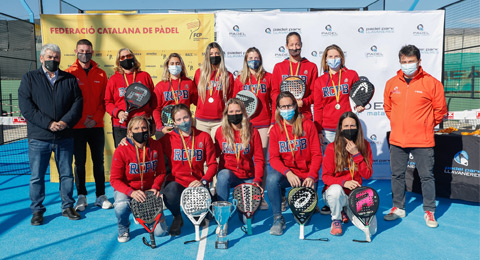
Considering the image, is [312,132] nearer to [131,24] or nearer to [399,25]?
[399,25]

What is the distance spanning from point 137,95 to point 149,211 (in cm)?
152

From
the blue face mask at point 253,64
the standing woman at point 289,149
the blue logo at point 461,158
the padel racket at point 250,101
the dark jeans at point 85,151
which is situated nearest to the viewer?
the standing woman at point 289,149

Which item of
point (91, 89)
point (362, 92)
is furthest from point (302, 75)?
point (91, 89)

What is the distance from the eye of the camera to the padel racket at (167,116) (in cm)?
407

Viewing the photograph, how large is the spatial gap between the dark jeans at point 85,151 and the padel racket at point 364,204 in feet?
11.2

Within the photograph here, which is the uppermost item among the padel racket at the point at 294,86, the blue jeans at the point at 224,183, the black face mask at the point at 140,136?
the padel racket at the point at 294,86

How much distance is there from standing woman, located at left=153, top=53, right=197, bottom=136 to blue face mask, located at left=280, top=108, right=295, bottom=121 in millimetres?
1394

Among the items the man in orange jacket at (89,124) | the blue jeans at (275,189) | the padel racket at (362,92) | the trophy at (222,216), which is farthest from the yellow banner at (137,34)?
the trophy at (222,216)

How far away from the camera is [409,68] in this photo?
3836 millimetres

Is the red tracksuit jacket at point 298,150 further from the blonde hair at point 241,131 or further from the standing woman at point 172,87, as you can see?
the standing woman at point 172,87

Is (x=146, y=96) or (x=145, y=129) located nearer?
(x=145, y=129)

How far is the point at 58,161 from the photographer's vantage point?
13.6ft

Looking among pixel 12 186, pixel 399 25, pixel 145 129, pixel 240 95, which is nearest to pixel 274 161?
pixel 240 95

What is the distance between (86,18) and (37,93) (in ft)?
8.24
